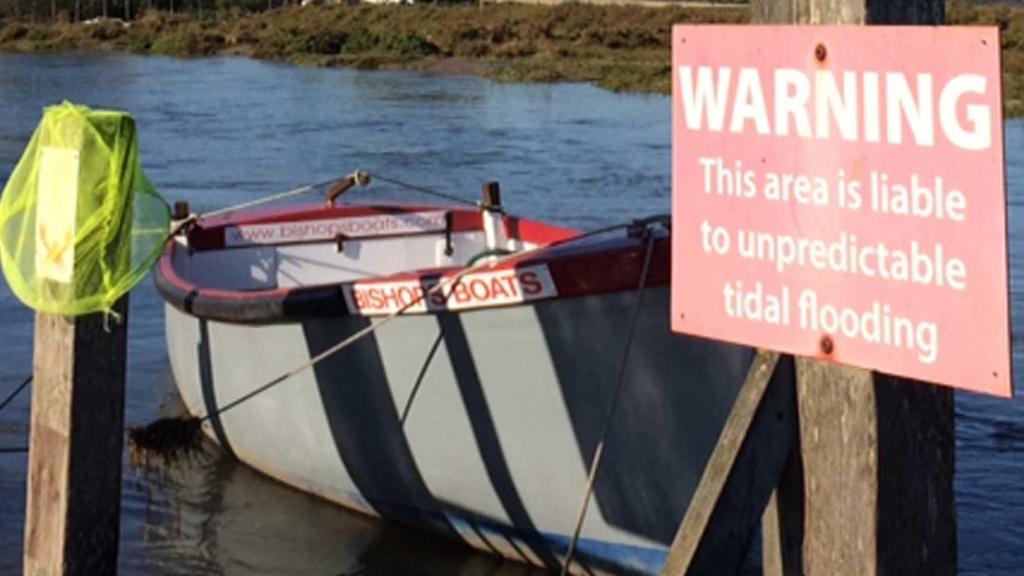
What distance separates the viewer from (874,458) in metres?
3.66

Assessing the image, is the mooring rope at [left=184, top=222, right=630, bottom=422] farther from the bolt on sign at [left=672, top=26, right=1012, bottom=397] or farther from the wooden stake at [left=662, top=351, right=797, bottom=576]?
the bolt on sign at [left=672, top=26, right=1012, bottom=397]

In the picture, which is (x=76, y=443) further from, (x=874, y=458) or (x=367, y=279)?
(x=874, y=458)

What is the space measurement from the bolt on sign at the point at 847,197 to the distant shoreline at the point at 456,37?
91.9 ft

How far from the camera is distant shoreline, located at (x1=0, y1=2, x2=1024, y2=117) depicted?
1631 inches

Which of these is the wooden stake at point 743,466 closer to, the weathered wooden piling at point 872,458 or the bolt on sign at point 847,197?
the weathered wooden piling at point 872,458

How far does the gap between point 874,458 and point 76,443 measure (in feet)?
10.9

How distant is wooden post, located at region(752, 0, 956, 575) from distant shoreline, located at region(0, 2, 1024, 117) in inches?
1101

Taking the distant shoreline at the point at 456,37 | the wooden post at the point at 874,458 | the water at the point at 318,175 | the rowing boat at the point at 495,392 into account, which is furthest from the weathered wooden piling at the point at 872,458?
the distant shoreline at the point at 456,37

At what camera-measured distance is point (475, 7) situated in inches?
2813

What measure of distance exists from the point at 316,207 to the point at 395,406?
311 cm

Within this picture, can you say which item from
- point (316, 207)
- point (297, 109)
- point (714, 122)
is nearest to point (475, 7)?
point (297, 109)

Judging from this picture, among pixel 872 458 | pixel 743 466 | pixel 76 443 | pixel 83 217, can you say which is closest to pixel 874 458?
pixel 872 458

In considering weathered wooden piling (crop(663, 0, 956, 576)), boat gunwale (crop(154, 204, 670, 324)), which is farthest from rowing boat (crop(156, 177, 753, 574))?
weathered wooden piling (crop(663, 0, 956, 576))

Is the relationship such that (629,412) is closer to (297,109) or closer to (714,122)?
(714,122)
